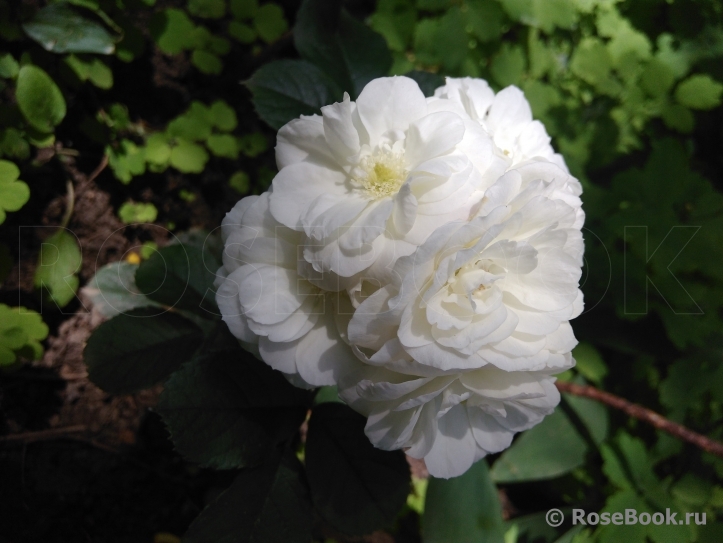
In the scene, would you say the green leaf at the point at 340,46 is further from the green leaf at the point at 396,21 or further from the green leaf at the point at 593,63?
the green leaf at the point at 593,63

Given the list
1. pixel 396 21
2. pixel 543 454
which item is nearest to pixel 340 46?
pixel 396 21

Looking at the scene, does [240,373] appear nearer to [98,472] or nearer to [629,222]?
[98,472]

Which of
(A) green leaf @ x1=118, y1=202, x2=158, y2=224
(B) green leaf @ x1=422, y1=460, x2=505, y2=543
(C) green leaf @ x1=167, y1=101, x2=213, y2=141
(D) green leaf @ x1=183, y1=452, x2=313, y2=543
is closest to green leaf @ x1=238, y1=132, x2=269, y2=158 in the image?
(C) green leaf @ x1=167, y1=101, x2=213, y2=141

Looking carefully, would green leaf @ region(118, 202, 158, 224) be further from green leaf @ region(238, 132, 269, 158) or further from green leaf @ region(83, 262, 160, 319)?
green leaf @ region(238, 132, 269, 158)

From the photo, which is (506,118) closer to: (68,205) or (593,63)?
(593,63)

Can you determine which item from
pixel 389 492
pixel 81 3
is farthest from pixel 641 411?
pixel 81 3

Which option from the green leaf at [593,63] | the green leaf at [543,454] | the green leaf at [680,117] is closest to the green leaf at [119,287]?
the green leaf at [543,454]
